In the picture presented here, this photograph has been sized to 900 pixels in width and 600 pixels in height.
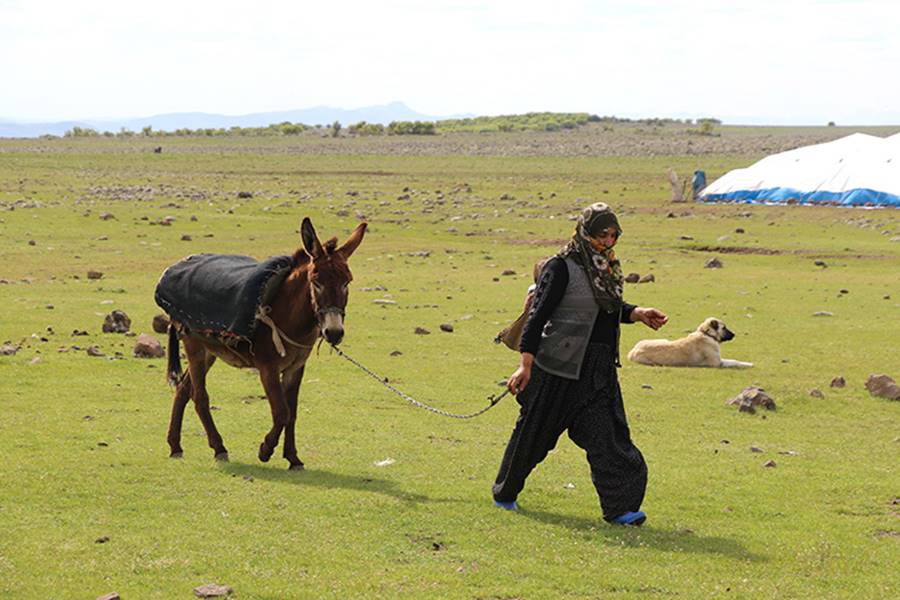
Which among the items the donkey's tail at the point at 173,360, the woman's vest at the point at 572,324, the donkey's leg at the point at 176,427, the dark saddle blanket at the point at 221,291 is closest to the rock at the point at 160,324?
the donkey's tail at the point at 173,360

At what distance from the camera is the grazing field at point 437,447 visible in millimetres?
7801

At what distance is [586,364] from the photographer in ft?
28.9

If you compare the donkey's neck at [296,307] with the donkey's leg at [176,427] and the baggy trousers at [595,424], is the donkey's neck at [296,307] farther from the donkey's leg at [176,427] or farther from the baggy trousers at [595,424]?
the baggy trousers at [595,424]

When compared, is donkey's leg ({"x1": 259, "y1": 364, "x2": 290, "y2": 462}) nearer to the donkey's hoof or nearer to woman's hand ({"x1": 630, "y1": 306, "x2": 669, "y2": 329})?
the donkey's hoof

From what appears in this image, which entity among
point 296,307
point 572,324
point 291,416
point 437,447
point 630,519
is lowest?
point 437,447

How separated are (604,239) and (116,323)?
38.1ft

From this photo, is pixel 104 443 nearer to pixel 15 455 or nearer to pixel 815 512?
pixel 15 455

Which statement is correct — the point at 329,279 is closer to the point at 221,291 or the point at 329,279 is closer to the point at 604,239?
the point at 221,291

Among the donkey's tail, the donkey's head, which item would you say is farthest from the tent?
the donkey's head

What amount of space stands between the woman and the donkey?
5.49 ft

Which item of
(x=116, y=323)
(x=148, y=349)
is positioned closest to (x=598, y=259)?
(x=148, y=349)

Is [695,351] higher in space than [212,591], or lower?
lower

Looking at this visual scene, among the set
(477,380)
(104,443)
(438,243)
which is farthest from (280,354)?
(438,243)

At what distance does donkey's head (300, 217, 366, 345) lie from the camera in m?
9.66
